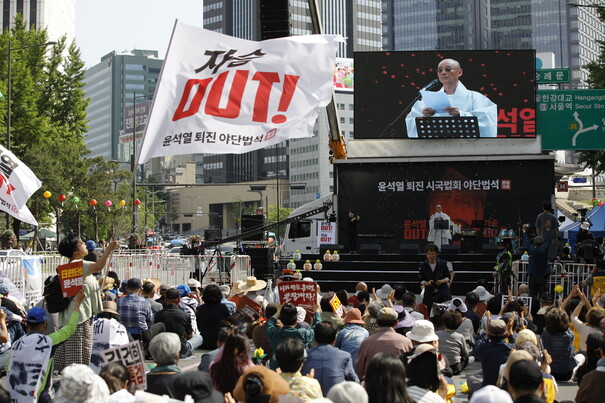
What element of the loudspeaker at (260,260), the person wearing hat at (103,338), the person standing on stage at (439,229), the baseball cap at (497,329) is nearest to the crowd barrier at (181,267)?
the loudspeaker at (260,260)

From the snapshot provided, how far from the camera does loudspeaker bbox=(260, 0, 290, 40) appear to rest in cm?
2125

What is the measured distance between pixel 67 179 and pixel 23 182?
124 ft

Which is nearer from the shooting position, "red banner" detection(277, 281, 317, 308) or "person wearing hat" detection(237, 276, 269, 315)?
"red banner" detection(277, 281, 317, 308)

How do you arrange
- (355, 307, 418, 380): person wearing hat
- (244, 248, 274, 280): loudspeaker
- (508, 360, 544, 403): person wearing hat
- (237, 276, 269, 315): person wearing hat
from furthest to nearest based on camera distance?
(244, 248, 274, 280): loudspeaker, (237, 276, 269, 315): person wearing hat, (355, 307, 418, 380): person wearing hat, (508, 360, 544, 403): person wearing hat

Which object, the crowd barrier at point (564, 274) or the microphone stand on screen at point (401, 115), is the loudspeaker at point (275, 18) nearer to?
the crowd barrier at point (564, 274)

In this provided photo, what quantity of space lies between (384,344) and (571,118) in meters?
27.6

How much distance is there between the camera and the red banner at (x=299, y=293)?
1208 centimetres

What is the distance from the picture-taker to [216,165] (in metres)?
176

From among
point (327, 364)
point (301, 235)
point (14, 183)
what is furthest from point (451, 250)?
point (327, 364)

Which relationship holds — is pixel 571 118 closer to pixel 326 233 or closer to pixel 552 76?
pixel 552 76

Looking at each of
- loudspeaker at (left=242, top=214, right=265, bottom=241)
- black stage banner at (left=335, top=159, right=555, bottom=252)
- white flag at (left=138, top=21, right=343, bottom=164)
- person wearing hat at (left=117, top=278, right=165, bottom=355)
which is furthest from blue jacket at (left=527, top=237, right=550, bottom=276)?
loudspeaker at (left=242, top=214, right=265, bottom=241)

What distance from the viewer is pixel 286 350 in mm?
6840

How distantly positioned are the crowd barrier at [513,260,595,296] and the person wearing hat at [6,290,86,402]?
13860 mm

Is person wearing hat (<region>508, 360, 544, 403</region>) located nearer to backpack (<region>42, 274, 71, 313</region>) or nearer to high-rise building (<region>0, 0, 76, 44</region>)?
backpack (<region>42, 274, 71, 313</region>)
